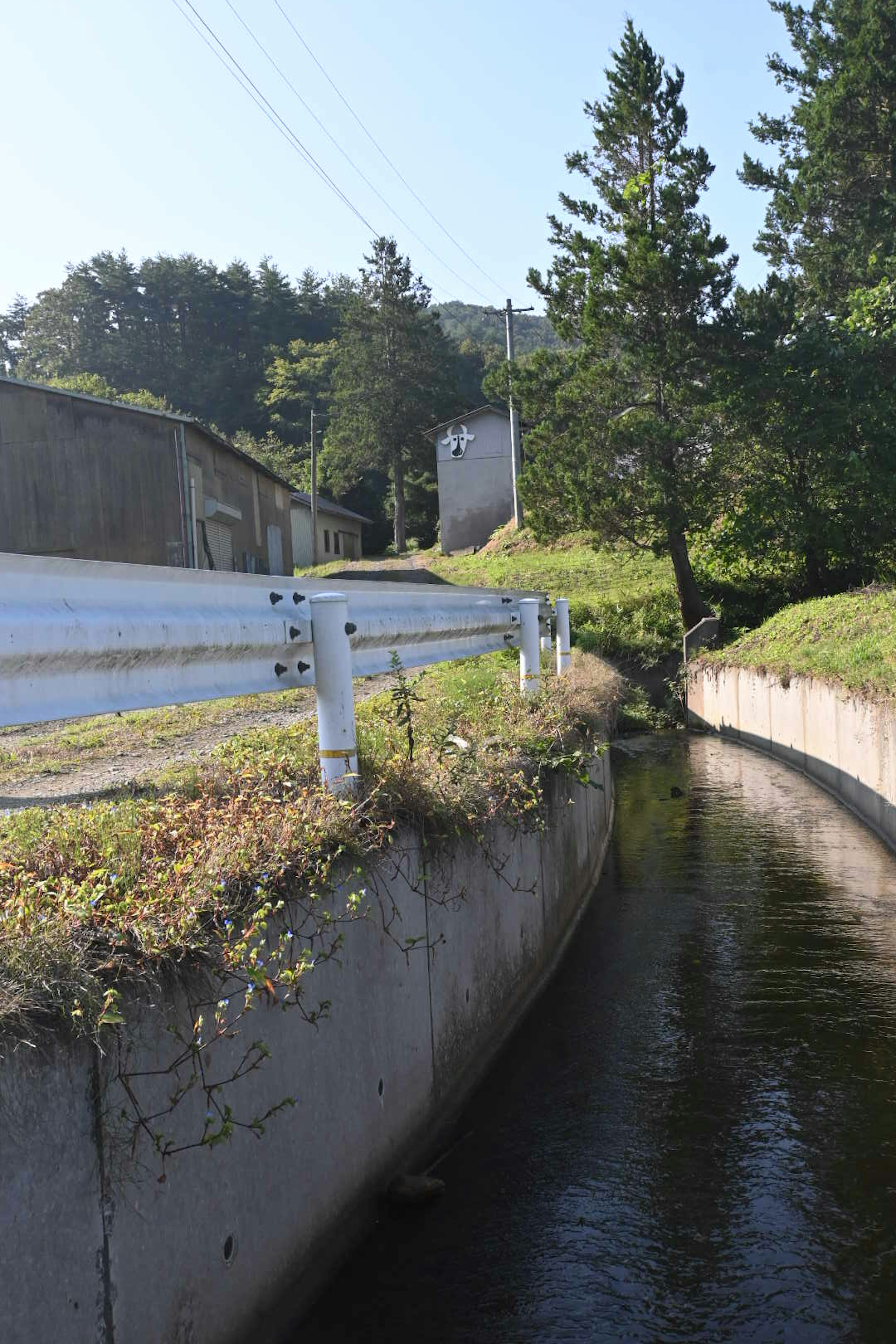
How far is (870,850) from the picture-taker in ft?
36.5

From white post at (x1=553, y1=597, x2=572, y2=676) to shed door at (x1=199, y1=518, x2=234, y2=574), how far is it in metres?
14.8

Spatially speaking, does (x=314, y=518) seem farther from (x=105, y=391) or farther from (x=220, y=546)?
(x=105, y=391)

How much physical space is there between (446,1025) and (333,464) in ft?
204

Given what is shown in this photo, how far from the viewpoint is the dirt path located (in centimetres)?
630

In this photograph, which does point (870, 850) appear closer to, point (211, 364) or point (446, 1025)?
point (446, 1025)

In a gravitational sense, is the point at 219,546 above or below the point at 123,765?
above

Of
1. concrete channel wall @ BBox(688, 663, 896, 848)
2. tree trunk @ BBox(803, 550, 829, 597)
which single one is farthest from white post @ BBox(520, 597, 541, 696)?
tree trunk @ BBox(803, 550, 829, 597)

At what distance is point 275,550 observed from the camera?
118ft

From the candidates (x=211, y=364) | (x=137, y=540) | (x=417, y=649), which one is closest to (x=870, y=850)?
(x=417, y=649)

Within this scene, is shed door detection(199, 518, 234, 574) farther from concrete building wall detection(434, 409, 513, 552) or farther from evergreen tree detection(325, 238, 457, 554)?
evergreen tree detection(325, 238, 457, 554)

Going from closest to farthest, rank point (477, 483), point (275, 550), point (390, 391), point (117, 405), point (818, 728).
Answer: point (818, 728) → point (117, 405) → point (275, 550) → point (477, 483) → point (390, 391)

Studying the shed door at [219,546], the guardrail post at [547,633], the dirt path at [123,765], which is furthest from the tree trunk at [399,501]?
the dirt path at [123,765]

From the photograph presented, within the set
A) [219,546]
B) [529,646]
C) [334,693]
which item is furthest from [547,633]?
[219,546]

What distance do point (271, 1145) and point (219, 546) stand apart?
85.0 ft
